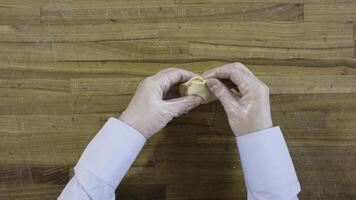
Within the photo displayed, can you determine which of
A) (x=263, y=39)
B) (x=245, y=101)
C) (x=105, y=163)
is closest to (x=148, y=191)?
(x=105, y=163)

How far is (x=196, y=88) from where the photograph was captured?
64cm

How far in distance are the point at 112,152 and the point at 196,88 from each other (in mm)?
179

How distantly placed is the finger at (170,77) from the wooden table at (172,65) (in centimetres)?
7

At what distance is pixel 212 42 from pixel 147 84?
0.18 meters

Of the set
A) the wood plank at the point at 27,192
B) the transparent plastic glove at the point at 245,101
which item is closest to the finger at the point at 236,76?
the transparent plastic glove at the point at 245,101

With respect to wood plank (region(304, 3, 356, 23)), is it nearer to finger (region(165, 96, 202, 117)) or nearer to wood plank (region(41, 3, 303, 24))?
wood plank (region(41, 3, 303, 24))

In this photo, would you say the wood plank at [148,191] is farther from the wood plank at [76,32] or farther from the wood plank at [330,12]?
the wood plank at [330,12]

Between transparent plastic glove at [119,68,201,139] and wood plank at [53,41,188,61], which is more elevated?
wood plank at [53,41,188,61]

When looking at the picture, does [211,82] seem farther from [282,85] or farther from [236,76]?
[282,85]

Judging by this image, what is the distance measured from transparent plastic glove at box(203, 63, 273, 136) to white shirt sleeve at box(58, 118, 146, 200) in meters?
0.16

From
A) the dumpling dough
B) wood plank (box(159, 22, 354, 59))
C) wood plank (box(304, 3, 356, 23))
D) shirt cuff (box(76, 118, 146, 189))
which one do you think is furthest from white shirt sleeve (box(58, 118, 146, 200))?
wood plank (box(304, 3, 356, 23))

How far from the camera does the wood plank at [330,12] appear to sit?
73cm

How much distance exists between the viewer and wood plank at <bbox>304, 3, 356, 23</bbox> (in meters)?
0.73

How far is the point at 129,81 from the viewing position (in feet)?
2.39
